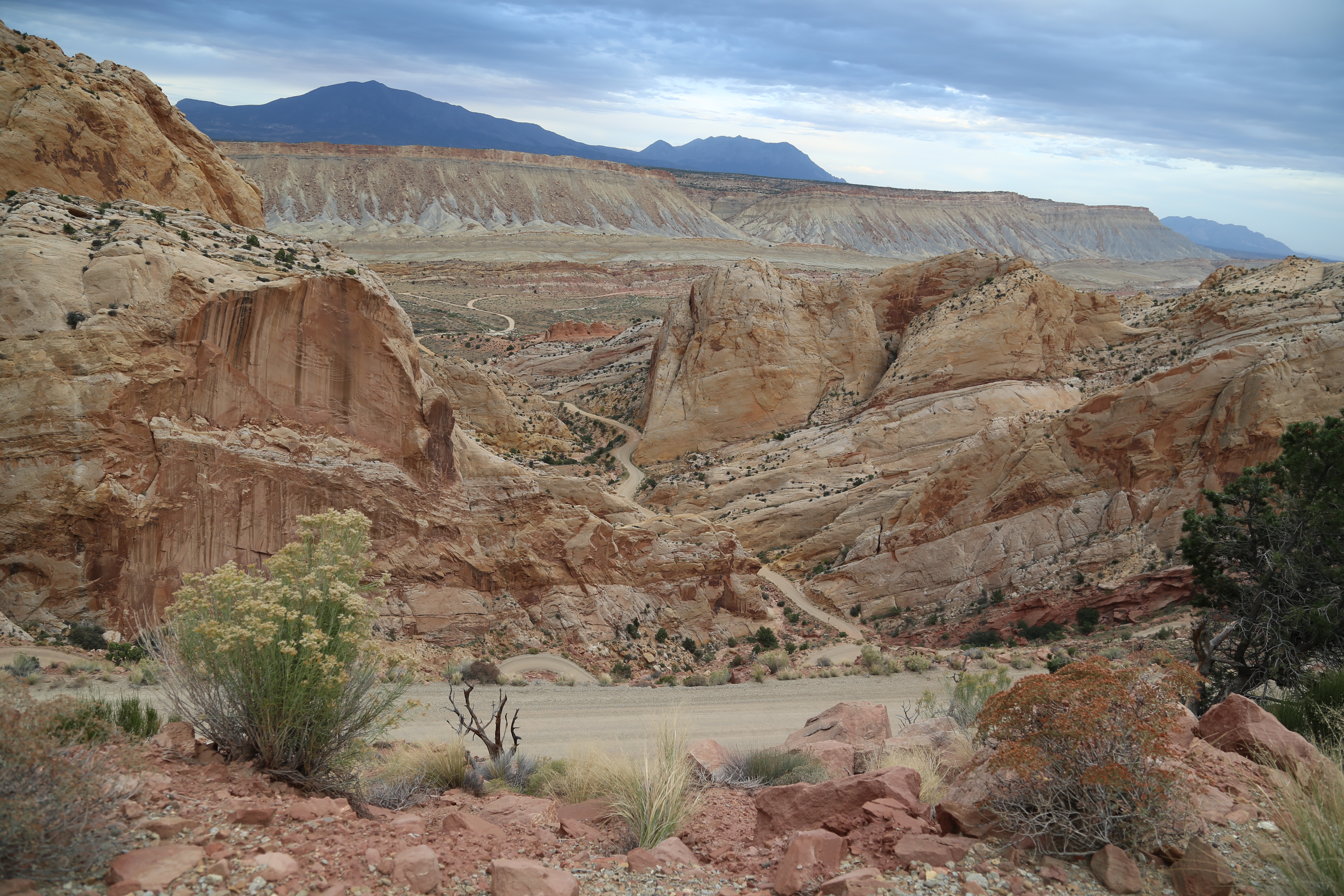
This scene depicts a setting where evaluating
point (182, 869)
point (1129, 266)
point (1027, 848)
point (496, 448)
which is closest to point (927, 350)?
point (496, 448)

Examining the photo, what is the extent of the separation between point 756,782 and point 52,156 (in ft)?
70.3

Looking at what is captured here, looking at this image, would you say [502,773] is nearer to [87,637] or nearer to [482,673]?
[482,673]

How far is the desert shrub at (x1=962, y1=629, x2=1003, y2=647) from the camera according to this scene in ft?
81.1

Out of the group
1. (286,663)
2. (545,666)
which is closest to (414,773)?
(286,663)

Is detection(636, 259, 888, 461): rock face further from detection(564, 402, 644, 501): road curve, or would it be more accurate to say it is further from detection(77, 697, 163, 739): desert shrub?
detection(77, 697, 163, 739): desert shrub

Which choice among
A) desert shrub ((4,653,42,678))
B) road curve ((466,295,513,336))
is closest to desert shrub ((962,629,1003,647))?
desert shrub ((4,653,42,678))

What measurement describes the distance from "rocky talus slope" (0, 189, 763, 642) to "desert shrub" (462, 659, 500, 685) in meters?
2.80

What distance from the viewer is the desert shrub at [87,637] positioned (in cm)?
1402

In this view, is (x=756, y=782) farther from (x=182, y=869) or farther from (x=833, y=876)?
(x=182, y=869)

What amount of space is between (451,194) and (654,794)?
176084 millimetres

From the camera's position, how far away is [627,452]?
45906 mm

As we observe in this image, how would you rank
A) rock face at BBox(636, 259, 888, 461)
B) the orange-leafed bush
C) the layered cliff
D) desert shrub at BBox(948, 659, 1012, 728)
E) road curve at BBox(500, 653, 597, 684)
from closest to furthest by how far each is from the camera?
the orange-leafed bush < desert shrub at BBox(948, 659, 1012, 728) < road curve at BBox(500, 653, 597, 684) < rock face at BBox(636, 259, 888, 461) < the layered cliff

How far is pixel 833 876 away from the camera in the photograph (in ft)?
20.7

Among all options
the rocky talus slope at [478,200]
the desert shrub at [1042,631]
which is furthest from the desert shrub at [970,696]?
the rocky talus slope at [478,200]
